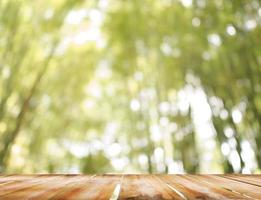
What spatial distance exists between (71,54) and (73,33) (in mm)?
1639

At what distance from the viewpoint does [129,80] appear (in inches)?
447

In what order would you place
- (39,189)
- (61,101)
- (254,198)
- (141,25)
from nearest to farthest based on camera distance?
(254,198)
(39,189)
(141,25)
(61,101)

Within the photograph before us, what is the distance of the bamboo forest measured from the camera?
7031 mm

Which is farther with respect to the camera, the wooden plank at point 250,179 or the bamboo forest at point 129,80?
the bamboo forest at point 129,80

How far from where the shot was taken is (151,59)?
1027 centimetres

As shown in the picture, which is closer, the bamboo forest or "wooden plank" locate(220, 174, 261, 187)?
"wooden plank" locate(220, 174, 261, 187)

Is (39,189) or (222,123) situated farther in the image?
(222,123)

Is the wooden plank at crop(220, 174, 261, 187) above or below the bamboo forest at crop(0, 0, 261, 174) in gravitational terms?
below

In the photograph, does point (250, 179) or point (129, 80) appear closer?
point (250, 179)

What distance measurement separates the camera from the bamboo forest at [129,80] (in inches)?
277

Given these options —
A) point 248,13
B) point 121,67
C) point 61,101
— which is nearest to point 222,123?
point 248,13

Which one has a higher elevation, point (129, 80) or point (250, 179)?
point (129, 80)

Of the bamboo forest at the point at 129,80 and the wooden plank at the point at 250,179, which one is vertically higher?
the bamboo forest at the point at 129,80

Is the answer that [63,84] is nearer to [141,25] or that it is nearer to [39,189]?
[141,25]
